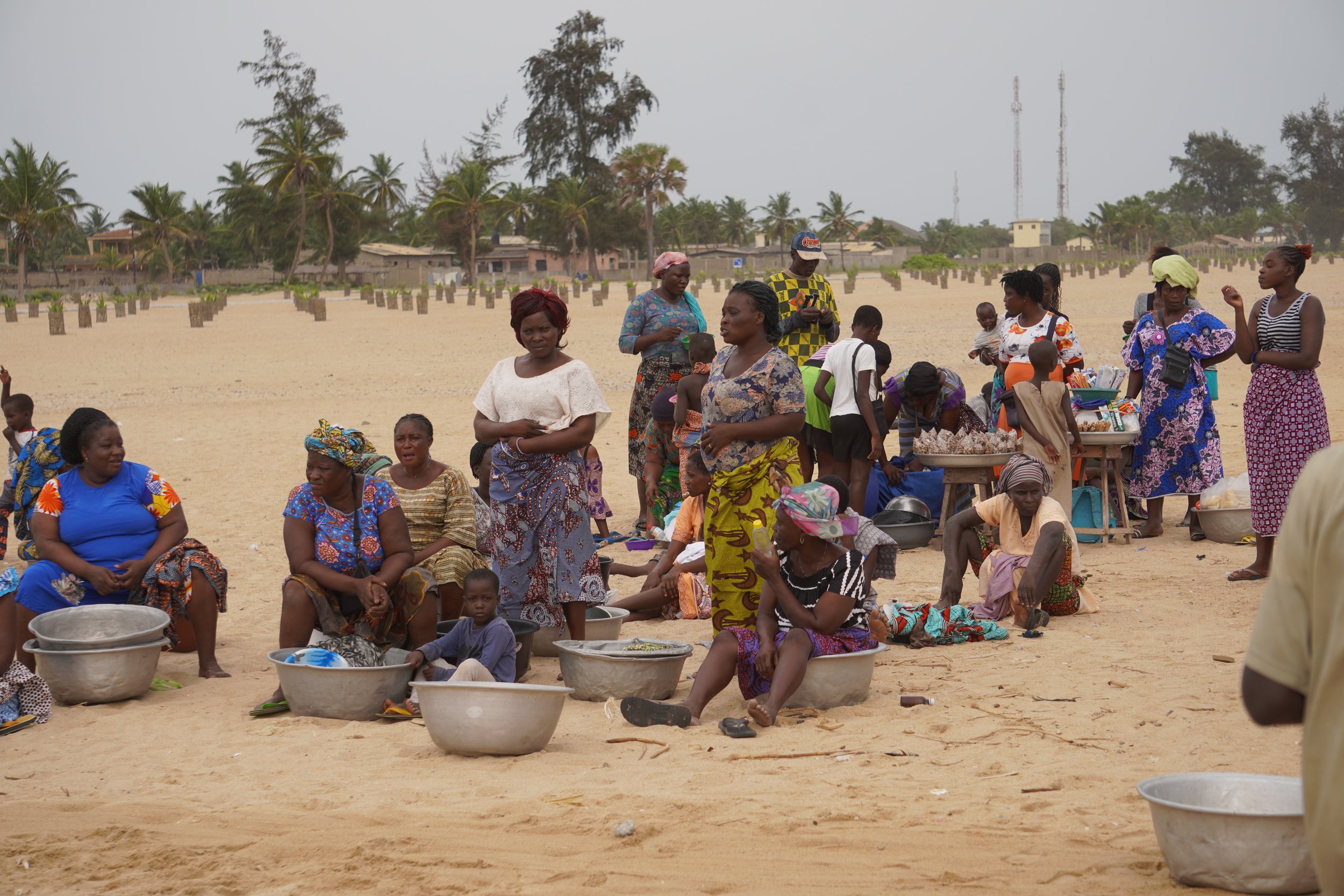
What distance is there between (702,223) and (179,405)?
76475 mm

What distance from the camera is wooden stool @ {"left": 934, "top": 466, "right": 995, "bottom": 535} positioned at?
8.47 metres

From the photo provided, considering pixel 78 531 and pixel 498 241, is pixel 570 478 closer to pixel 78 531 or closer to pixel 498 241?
pixel 78 531

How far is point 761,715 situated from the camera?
4.96m

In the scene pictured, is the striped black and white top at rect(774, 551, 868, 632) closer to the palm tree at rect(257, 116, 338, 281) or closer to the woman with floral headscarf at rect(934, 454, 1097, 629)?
the woman with floral headscarf at rect(934, 454, 1097, 629)

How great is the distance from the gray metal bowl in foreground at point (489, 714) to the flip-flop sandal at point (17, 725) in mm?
1986

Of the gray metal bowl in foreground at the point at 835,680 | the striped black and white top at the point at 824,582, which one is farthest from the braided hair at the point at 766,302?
the gray metal bowl in foreground at the point at 835,680

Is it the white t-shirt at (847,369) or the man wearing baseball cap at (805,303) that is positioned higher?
the man wearing baseball cap at (805,303)

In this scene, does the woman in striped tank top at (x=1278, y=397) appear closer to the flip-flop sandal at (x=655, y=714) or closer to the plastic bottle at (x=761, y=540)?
the plastic bottle at (x=761, y=540)

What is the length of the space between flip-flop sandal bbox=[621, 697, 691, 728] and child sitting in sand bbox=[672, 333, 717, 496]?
314cm

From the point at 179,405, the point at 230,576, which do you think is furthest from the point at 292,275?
the point at 230,576

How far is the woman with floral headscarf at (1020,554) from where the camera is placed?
21.0ft

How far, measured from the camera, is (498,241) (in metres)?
80.2

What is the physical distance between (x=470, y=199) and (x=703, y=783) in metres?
61.9

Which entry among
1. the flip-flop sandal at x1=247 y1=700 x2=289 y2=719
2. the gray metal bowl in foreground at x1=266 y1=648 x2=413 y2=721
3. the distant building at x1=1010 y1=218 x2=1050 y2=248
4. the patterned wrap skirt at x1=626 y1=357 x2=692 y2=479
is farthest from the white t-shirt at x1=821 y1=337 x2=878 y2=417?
the distant building at x1=1010 y1=218 x2=1050 y2=248
